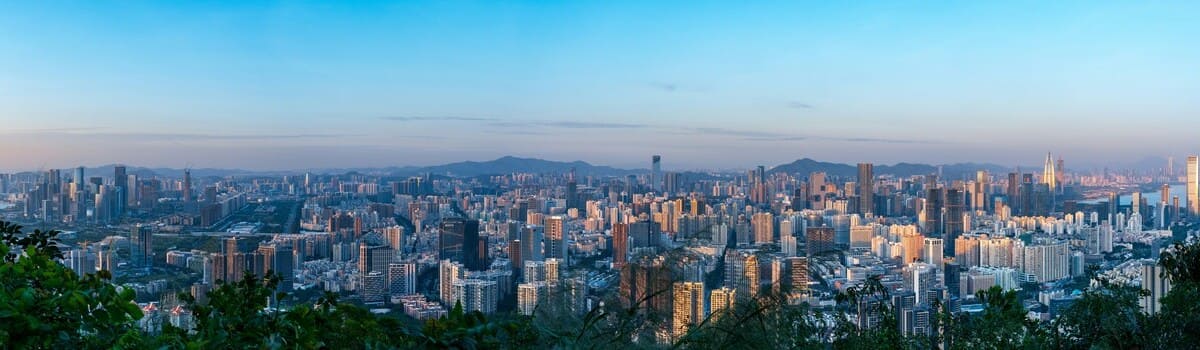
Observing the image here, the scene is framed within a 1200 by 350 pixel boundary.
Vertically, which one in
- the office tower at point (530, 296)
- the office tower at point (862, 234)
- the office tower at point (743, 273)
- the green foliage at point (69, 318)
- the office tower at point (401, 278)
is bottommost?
the office tower at point (401, 278)

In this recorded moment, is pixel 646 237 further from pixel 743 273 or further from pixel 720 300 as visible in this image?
pixel 720 300

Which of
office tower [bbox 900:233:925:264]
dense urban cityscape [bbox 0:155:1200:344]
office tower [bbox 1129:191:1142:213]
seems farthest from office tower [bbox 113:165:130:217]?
office tower [bbox 1129:191:1142:213]

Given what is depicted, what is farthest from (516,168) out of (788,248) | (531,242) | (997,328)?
(997,328)

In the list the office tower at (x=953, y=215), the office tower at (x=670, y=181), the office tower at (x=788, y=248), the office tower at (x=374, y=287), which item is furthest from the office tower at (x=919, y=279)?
the office tower at (x=670, y=181)

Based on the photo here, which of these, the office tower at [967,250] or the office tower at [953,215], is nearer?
the office tower at [967,250]

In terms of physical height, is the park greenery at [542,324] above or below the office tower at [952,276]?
above

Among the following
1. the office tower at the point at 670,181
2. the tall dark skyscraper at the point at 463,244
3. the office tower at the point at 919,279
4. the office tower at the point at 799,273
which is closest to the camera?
the office tower at the point at 799,273

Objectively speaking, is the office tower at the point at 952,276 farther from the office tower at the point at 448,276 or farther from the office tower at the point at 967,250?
the office tower at the point at 448,276
